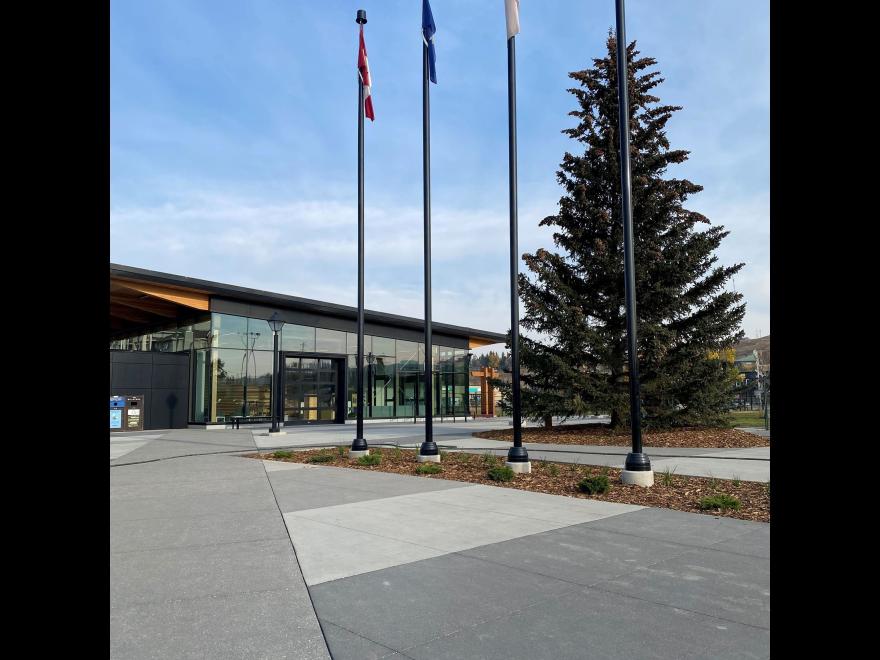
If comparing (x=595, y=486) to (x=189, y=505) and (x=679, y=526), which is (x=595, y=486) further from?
(x=189, y=505)

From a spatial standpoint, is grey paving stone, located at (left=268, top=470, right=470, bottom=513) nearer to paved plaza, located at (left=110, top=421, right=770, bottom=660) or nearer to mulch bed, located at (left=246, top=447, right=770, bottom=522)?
paved plaza, located at (left=110, top=421, right=770, bottom=660)

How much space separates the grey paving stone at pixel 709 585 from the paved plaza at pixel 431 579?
0.07 feet

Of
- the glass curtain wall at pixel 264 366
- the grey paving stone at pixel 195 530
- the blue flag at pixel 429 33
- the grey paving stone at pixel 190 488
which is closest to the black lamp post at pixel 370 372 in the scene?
the glass curtain wall at pixel 264 366

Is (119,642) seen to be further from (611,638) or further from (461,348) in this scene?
(461,348)

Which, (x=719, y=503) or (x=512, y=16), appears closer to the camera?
(x=719, y=503)

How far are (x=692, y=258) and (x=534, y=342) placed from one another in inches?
221

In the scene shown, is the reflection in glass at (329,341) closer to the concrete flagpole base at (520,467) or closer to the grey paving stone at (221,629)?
the concrete flagpole base at (520,467)

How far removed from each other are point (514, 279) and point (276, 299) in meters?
19.7

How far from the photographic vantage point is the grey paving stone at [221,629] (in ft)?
12.0

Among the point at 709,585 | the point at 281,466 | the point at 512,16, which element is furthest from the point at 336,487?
the point at 512,16

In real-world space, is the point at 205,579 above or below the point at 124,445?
above

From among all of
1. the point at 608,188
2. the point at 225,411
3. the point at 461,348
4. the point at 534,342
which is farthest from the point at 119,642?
the point at 461,348

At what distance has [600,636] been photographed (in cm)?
380
